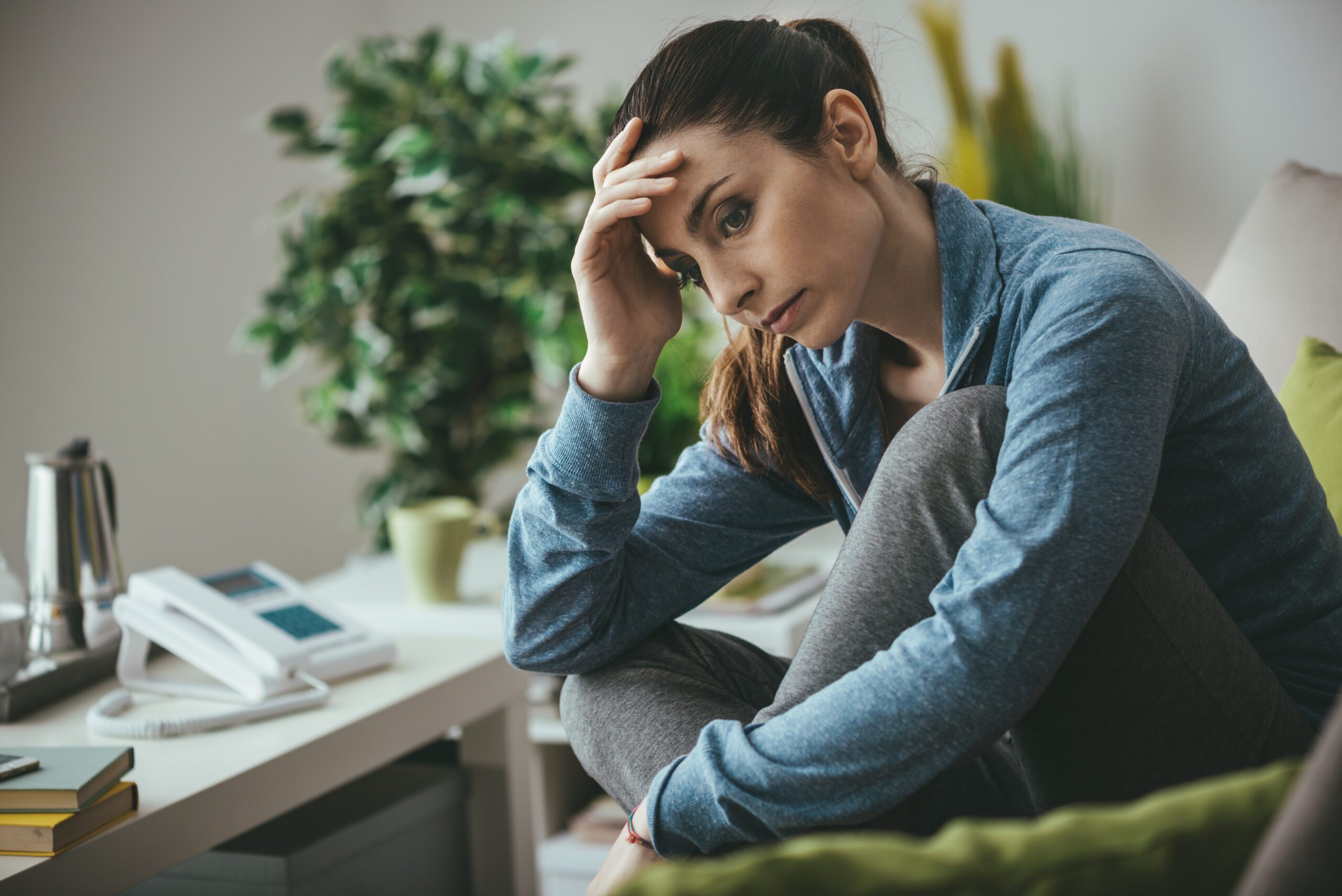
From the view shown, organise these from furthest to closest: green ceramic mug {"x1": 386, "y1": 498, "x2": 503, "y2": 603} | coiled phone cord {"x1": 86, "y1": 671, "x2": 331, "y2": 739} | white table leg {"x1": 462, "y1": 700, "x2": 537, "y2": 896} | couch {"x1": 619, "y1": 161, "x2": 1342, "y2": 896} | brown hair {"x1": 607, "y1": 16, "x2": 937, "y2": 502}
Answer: green ceramic mug {"x1": 386, "y1": 498, "x2": 503, "y2": 603} < white table leg {"x1": 462, "y1": 700, "x2": 537, "y2": 896} < coiled phone cord {"x1": 86, "y1": 671, "x2": 331, "y2": 739} < brown hair {"x1": 607, "y1": 16, "x2": 937, "y2": 502} < couch {"x1": 619, "y1": 161, "x2": 1342, "y2": 896}

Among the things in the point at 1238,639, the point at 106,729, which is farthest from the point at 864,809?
the point at 106,729

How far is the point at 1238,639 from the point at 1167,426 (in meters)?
0.15

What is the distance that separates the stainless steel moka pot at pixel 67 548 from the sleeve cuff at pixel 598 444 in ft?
2.05

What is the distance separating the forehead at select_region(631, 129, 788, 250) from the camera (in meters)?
0.88

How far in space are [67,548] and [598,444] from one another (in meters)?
0.72

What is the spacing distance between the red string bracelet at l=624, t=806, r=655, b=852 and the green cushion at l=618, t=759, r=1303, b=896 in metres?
0.49

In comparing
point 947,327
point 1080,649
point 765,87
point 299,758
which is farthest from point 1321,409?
point 299,758

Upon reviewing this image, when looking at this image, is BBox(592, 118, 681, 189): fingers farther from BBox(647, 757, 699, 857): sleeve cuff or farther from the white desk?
the white desk

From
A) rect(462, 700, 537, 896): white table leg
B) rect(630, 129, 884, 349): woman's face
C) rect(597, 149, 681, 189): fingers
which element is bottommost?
rect(462, 700, 537, 896): white table leg

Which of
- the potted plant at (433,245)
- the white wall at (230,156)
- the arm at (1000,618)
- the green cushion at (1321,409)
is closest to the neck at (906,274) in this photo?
the arm at (1000,618)

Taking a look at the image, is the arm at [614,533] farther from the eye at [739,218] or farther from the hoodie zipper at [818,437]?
the eye at [739,218]

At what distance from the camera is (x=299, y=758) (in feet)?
3.66

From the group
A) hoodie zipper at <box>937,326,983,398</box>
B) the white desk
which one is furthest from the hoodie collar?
the white desk

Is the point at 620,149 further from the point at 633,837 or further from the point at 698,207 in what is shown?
the point at 633,837
